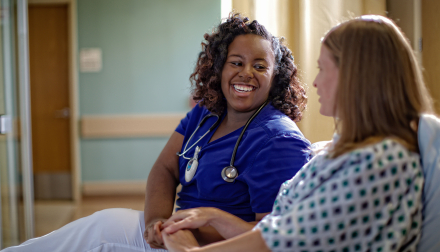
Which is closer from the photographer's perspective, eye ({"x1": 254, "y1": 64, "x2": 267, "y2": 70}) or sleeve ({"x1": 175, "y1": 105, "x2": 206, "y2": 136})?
eye ({"x1": 254, "y1": 64, "x2": 267, "y2": 70})

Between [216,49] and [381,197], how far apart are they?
36.9 inches

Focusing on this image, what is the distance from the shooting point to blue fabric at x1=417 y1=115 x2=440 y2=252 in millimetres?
780

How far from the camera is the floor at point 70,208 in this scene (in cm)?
314

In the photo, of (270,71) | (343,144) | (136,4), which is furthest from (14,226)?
(136,4)

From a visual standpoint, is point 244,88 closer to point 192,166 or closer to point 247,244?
point 192,166

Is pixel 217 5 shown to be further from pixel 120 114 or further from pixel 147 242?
pixel 147 242

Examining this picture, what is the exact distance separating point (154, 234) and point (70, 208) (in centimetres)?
289

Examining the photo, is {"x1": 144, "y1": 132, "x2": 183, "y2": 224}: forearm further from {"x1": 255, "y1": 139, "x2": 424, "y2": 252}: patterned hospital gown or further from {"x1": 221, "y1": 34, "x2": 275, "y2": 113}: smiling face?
{"x1": 255, "y1": 139, "x2": 424, "y2": 252}: patterned hospital gown

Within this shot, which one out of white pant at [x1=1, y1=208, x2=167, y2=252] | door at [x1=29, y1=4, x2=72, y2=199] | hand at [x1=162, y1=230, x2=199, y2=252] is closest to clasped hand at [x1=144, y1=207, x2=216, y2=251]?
hand at [x1=162, y1=230, x2=199, y2=252]

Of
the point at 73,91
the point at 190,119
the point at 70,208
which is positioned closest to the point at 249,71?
the point at 190,119

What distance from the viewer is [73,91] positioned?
158 inches

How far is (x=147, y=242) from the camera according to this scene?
124cm

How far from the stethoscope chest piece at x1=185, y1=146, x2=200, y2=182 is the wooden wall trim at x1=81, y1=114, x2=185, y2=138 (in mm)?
2856

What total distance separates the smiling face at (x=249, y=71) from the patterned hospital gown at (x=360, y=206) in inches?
25.0
